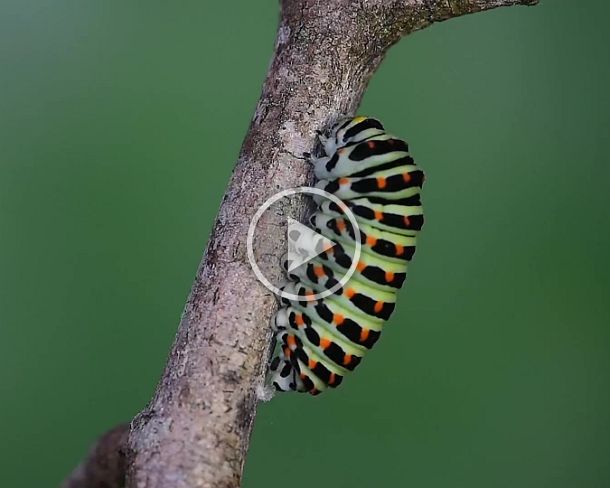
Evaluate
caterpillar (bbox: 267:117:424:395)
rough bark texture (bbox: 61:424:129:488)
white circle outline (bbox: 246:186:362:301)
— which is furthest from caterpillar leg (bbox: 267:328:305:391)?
rough bark texture (bbox: 61:424:129:488)

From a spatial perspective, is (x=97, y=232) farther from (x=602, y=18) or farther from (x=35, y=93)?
(x=602, y=18)

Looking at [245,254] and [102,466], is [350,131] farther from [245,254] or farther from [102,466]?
[102,466]

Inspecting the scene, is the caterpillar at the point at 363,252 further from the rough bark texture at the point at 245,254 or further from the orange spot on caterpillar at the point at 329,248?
the rough bark texture at the point at 245,254

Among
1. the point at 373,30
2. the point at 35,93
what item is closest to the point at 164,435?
the point at 373,30

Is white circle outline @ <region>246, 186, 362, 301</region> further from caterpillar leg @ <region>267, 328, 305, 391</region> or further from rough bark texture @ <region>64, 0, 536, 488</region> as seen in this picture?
caterpillar leg @ <region>267, 328, 305, 391</region>

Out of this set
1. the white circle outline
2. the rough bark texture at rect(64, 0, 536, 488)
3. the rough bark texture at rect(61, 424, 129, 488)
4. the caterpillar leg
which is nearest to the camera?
the rough bark texture at rect(64, 0, 536, 488)

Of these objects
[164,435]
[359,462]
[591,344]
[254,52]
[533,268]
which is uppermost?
[254,52]
